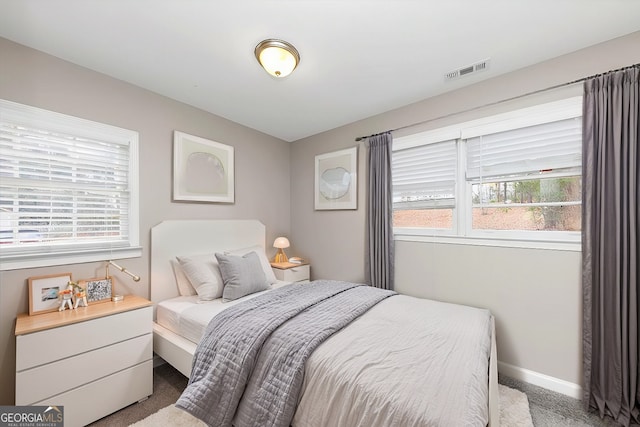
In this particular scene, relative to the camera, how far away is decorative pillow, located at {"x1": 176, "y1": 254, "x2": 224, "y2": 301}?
2.35 meters

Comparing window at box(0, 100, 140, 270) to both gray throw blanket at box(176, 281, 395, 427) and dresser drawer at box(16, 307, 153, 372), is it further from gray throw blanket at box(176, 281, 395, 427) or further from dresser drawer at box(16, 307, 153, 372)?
gray throw blanket at box(176, 281, 395, 427)

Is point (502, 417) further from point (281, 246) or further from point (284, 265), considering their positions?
point (281, 246)

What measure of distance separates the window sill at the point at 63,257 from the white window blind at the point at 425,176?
8.66 feet

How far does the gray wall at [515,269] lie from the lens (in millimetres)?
1907

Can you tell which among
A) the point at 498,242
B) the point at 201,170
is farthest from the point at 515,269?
the point at 201,170

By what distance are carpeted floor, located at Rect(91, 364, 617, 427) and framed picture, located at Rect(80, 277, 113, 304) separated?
816 mm

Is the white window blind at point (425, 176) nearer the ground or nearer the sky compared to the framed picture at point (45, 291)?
nearer the sky

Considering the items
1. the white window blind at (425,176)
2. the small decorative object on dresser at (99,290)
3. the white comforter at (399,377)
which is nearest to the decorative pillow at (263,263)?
the small decorative object on dresser at (99,290)

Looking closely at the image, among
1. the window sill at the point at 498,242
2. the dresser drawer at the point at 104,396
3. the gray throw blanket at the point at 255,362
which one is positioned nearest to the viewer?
the gray throw blanket at the point at 255,362

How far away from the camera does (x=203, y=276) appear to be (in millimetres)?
2398

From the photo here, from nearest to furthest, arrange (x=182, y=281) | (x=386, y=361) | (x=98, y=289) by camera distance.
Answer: (x=386, y=361) → (x=98, y=289) → (x=182, y=281)

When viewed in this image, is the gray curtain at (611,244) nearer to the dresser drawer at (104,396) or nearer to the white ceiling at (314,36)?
the white ceiling at (314,36)

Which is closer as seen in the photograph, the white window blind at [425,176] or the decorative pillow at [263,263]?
the white window blind at [425,176]

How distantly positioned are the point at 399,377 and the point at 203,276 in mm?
1881
